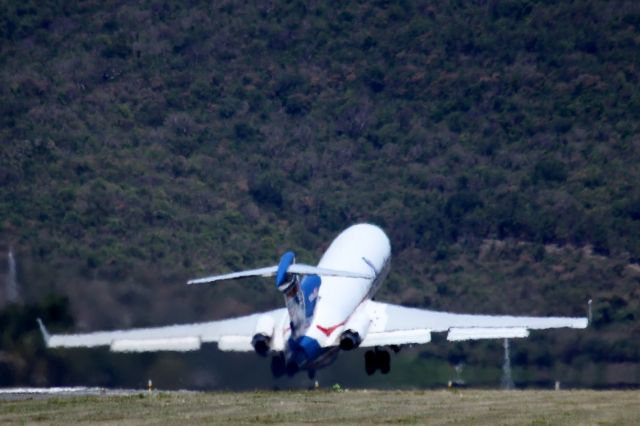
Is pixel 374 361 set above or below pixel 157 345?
below

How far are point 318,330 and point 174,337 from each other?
5.12 m

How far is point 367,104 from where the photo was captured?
14300cm

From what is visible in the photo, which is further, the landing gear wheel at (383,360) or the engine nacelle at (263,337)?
the landing gear wheel at (383,360)

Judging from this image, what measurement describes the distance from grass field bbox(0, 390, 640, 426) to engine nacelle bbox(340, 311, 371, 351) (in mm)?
5065

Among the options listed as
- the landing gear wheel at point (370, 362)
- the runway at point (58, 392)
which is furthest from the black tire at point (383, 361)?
the runway at point (58, 392)

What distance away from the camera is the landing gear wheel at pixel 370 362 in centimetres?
6800

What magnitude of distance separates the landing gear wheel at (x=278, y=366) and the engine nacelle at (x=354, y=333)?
6.66ft

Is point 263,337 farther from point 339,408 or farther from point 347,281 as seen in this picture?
point 339,408

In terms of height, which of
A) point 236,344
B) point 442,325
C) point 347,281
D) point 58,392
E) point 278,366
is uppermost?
point 347,281

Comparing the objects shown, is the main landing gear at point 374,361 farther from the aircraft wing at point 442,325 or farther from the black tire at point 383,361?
the aircraft wing at point 442,325

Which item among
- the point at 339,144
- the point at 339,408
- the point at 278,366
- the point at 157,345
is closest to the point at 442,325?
the point at 278,366

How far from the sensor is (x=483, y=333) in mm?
65062

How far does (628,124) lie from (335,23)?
98.5 ft

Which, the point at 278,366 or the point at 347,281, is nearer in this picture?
the point at 278,366
